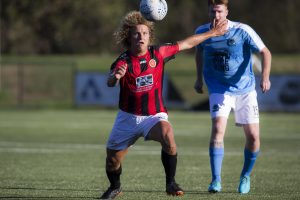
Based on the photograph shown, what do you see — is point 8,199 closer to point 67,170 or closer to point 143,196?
point 143,196

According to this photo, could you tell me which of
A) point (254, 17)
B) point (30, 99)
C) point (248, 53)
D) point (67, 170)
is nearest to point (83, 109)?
point (30, 99)

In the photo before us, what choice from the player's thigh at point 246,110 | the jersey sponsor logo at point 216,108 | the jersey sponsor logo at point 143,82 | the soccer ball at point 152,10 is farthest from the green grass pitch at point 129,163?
the soccer ball at point 152,10

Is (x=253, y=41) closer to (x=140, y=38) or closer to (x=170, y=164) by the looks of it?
(x=140, y=38)

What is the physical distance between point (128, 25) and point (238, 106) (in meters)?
1.79

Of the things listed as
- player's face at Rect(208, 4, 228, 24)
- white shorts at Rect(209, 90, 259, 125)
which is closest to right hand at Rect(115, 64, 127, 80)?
player's face at Rect(208, 4, 228, 24)

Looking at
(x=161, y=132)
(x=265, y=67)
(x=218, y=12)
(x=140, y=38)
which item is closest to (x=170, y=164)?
(x=161, y=132)

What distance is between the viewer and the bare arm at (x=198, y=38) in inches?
348

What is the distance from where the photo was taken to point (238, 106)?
31.8 feet

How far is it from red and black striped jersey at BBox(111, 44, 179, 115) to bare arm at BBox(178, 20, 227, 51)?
1.03ft

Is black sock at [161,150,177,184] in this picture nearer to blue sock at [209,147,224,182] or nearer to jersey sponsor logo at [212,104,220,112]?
blue sock at [209,147,224,182]

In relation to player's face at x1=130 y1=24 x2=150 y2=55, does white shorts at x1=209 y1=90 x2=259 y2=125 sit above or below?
below

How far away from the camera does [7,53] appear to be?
45625mm

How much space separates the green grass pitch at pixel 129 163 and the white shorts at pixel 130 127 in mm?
639

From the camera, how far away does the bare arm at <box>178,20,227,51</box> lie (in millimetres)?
8836
